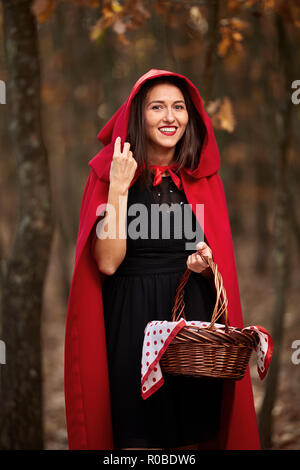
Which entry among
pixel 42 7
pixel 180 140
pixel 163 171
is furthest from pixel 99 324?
pixel 42 7

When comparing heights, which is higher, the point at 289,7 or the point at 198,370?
the point at 289,7

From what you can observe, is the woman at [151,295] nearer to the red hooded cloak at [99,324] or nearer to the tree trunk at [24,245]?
the red hooded cloak at [99,324]

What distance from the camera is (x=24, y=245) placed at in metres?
4.36

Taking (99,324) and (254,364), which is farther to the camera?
(254,364)

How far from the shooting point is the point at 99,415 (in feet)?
10.3

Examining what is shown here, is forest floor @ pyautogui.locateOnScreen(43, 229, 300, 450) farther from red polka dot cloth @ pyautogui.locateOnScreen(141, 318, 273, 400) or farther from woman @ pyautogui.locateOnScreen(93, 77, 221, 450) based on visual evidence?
red polka dot cloth @ pyautogui.locateOnScreen(141, 318, 273, 400)

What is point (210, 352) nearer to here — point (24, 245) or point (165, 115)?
point (165, 115)

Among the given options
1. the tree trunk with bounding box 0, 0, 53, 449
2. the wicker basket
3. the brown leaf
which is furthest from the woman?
the tree trunk with bounding box 0, 0, 53, 449

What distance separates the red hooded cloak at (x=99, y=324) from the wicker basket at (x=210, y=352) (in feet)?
1.67

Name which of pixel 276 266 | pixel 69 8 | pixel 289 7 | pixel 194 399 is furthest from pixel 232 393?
pixel 69 8

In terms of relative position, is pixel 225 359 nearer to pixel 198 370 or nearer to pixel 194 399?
pixel 198 370

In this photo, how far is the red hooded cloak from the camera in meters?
3.11

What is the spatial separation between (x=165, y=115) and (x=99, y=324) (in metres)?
1.19

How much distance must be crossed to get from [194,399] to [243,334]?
2.12 ft
